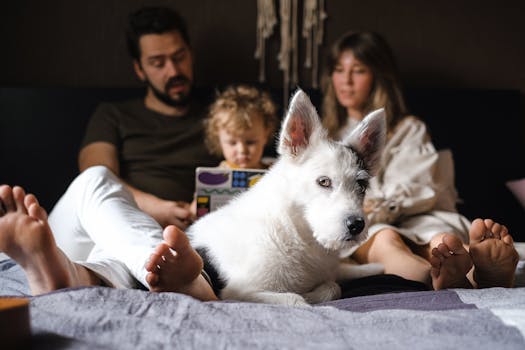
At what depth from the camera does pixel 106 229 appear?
1575 mm

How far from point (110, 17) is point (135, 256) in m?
2.35

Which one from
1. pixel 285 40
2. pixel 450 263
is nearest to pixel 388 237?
pixel 450 263

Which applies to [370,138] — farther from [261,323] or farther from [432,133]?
[432,133]

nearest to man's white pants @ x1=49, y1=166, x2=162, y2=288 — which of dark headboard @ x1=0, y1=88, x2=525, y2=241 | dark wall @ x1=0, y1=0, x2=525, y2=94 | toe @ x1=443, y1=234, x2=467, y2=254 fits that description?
toe @ x1=443, y1=234, x2=467, y2=254

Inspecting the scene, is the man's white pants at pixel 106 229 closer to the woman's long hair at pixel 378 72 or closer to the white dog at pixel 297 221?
the white dog at pixel 297 221

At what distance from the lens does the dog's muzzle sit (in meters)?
1.32

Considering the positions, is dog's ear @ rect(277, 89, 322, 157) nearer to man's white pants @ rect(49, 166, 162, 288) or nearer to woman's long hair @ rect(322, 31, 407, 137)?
man's white pants @ rect(49, 166, 162, 288)

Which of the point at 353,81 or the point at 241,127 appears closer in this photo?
the point at 241,127

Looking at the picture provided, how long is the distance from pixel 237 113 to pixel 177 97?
0.49 meters

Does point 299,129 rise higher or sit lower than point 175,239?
higher

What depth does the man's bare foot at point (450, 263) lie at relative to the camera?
146 centimetres

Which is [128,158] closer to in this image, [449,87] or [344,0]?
[344,0]

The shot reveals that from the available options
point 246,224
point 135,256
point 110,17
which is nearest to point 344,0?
point 110,17

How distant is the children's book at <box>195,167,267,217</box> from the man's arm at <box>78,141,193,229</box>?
0.15m
